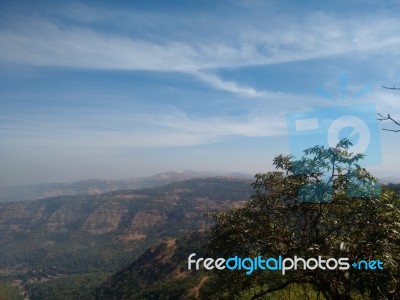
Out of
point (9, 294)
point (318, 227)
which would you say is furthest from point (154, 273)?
point (318, 227)

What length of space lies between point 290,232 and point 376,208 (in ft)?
8.33

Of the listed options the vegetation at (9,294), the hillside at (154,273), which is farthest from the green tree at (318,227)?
the vegetation at (9,294)

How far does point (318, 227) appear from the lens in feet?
30.7

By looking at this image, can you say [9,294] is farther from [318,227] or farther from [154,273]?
[318,227]

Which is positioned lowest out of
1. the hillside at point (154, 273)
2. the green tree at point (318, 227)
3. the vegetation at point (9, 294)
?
the vegetation at point (9, 294)

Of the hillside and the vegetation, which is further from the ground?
the hillside

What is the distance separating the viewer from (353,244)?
23.6ft

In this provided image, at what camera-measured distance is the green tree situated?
6906 millimetres

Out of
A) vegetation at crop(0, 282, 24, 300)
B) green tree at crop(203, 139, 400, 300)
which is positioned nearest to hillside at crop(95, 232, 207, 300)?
vegetation at crop(0, 282, 24, 300)

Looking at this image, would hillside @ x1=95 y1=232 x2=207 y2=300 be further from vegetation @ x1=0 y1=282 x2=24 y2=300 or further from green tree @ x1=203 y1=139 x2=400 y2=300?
green tree @ x1=203 y1=139 x2=400 y2=300

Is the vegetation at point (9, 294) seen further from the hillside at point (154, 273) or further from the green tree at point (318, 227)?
the green tree at point (318, 227)

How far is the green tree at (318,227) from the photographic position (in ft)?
22.7

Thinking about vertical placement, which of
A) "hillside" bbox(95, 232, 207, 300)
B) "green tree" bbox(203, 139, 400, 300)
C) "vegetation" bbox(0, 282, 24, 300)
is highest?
"green tree" bbox(203, 139, 400, 300)

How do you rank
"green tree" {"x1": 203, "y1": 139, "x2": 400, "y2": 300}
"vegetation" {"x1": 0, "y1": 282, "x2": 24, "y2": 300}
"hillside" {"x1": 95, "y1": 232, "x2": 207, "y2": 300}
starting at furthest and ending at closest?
"vegetation" {"x1": 0, "y1": 282, "x2": 24, "y2": 300} < "hillside" {"x1": 95, "y1": 232, "x2": 207, "y2": 300} < "green tree" {"x1": 203, "y1": 139, "x2": 400, "y2": 300}
